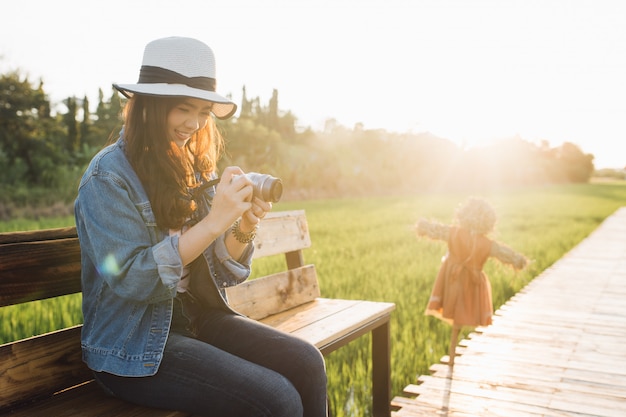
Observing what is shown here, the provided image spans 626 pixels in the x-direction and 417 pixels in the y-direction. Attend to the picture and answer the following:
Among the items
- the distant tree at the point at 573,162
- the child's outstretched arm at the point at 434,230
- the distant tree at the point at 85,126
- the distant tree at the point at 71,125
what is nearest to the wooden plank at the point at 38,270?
the child's outstretched arm at the point at 434,230

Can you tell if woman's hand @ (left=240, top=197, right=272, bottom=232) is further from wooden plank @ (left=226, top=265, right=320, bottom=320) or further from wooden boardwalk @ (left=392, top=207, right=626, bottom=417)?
wooden boardwalk @ (left=392, top=207, right=626, bottom=417)

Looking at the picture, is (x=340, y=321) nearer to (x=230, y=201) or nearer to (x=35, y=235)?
(x=230, y=201)

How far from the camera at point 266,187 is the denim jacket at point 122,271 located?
1.08 ft

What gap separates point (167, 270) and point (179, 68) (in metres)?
0.72

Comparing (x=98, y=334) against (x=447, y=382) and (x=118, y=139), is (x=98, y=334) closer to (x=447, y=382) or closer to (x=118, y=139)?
(x=118, y=139)

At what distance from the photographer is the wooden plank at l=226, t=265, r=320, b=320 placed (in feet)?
9.44

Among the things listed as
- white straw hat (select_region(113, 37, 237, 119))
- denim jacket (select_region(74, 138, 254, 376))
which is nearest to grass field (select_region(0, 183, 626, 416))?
denim jacket (select_region(74, 138, 254, 376))

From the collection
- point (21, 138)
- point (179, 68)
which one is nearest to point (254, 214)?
point (179, 68)

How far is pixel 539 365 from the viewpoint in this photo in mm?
4066

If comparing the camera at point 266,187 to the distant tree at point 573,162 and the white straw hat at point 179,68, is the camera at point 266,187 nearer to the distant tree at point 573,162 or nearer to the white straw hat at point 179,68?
the white straw hat at point 179,68

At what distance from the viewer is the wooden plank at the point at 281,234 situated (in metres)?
3.17

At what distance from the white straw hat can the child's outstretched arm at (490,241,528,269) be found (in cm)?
270

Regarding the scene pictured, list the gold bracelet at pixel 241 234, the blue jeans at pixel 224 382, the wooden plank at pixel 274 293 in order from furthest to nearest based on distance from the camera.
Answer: the wooden plank at pixel 274 293 → the gold bracelet at pixel 241 234 → the blue jeans at pixel 224 382

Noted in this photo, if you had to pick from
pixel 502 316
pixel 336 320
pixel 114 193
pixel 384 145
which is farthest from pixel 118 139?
pixel 384 145
